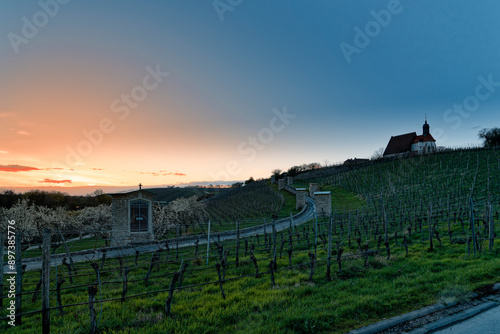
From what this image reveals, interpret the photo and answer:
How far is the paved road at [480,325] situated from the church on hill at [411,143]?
2496 inches

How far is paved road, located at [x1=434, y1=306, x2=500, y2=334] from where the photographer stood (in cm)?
488

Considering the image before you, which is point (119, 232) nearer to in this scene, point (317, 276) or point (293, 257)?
point (293, 257)

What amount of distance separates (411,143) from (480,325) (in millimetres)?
69922

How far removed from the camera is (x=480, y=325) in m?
5.05

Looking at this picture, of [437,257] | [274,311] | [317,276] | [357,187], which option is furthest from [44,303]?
[357,187]

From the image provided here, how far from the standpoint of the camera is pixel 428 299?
606cm

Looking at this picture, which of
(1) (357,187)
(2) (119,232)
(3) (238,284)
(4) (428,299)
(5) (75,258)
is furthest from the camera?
(1) (357,187)

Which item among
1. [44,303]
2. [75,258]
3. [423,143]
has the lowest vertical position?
[75,258]

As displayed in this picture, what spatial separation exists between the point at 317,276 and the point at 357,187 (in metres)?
32.0

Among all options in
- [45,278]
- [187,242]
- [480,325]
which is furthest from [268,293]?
[187,242]

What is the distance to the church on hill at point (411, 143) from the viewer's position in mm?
63778

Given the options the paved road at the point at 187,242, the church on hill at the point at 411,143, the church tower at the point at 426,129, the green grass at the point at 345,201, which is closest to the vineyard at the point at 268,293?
the paved road at the point at 187,242

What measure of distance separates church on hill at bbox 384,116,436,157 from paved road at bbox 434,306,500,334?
63388 millimetres

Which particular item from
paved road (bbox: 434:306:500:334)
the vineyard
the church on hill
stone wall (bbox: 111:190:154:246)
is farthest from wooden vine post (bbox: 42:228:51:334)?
the church on hill
